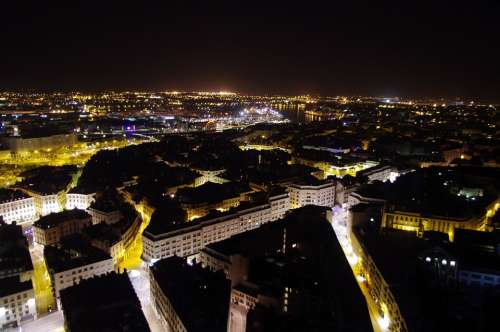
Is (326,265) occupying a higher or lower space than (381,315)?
higher

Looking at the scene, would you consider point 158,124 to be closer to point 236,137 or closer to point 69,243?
point 236,137

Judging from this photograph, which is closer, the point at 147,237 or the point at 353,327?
the point at 353,327

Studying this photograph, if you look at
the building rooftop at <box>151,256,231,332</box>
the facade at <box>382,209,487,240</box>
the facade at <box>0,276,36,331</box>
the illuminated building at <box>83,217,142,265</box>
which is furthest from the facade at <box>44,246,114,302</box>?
the facade at <box>382,209,487,240</box>

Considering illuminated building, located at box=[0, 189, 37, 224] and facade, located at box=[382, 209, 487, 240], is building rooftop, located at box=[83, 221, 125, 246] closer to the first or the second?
Answer: illuminated building, located at box=[0, 189, 37, 224]

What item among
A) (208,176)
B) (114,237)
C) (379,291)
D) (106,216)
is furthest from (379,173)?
(114,237)

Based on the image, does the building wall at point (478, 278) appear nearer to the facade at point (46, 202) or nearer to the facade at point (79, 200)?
the facade at point (79, 200)

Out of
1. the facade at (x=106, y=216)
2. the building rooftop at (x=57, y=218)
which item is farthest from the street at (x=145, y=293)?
the building rooftop at (x=57, y=218)

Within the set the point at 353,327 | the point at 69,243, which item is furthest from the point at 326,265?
the point at 69,243
